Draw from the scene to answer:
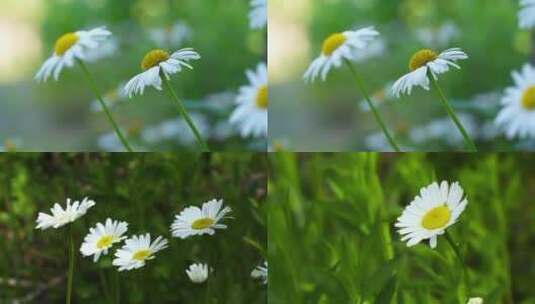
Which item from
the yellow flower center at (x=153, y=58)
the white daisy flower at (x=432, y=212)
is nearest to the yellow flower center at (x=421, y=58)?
the white daisy flower at (x=432, y=212)

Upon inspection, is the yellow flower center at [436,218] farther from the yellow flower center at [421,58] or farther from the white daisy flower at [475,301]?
the yellow flower center at [421,58]

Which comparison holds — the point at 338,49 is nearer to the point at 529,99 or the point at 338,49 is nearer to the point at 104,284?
the point at 529,99

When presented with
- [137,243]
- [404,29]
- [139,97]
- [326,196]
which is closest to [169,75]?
[139,97]

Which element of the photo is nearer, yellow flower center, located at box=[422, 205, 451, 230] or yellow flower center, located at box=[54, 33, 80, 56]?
Result: yellow flower center, located at box=[422, 205, 451, 230]

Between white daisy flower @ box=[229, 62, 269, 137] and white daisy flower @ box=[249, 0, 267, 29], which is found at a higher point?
white daisy flower @ box=[249, 0, 267, 29]

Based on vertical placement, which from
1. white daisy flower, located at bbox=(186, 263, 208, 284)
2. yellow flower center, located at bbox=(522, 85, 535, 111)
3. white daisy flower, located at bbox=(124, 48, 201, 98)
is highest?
white daisy flower, located at bbox=(124, 48, 201, 98)

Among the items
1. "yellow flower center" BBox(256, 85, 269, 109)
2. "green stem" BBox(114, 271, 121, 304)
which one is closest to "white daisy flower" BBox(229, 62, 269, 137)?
"yellow flower center" BBox(256, 85, 269, 109)

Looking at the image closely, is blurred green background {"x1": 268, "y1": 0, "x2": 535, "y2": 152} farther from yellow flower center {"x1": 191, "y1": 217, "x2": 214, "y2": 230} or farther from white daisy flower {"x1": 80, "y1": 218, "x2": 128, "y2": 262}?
white daisy flower {"x1": 80, "y1": 218, "x2": 128, "y2": 262}

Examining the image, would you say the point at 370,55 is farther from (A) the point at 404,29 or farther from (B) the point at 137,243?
(B) the point at 137,243
